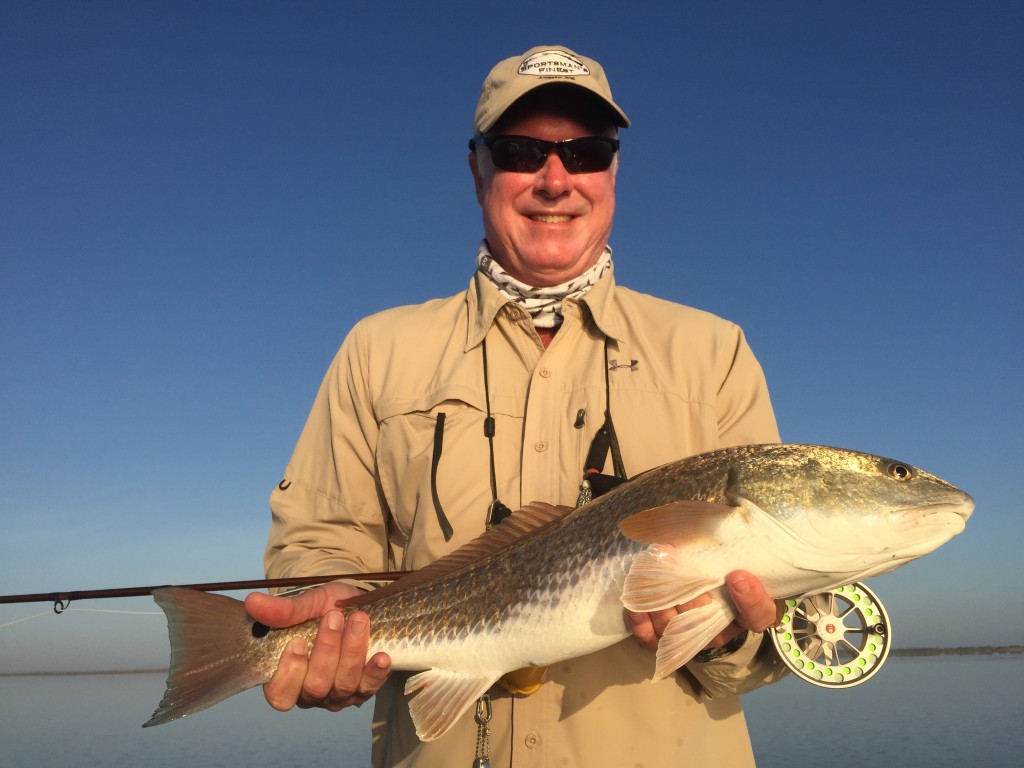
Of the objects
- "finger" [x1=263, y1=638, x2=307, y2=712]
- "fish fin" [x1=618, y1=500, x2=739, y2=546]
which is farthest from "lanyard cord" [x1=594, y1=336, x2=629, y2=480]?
"finger" [x1=263, y1=638, x2=307, y2=712]

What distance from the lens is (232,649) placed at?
343 centimetres

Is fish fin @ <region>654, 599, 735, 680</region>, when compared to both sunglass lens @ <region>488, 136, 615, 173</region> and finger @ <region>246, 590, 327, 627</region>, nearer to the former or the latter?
finger @ <region>246, 590, 327, 627</region>

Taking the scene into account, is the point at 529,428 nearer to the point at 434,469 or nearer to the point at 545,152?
the point at 434,469

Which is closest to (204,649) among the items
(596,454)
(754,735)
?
Answer: (596,454)

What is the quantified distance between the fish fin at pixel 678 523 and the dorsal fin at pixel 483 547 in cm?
52

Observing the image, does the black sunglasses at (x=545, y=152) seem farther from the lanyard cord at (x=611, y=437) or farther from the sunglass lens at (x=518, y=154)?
the lanyard cord at (x=611, y=437)

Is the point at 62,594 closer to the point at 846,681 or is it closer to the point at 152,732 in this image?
the point at 846,681

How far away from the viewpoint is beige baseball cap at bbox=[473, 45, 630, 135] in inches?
177

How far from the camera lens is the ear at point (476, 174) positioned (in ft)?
16.4

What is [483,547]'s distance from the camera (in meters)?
3.60

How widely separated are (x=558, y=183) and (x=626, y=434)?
1.52 meters

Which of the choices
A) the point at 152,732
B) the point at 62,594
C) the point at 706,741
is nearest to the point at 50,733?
the point at 152,732

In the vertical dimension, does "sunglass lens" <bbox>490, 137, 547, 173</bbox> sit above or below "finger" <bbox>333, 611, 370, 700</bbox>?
above

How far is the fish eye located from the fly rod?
215 cm
